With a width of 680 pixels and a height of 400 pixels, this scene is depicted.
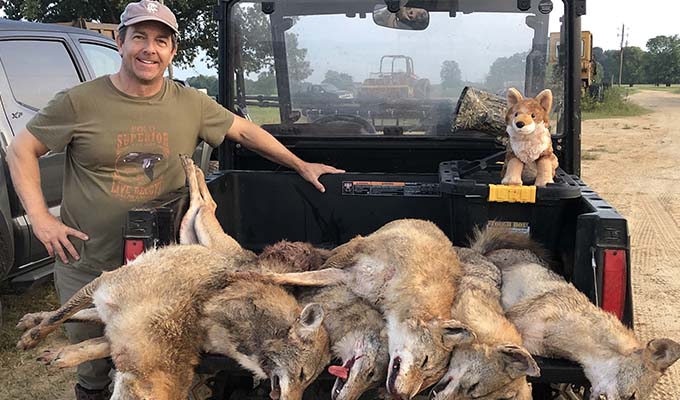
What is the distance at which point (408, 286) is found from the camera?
10.2 feet

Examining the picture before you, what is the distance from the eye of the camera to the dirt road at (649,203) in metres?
6.47

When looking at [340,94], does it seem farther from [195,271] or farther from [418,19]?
[195,271]

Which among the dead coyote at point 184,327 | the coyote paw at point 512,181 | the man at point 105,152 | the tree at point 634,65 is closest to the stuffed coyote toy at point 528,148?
the coyote paw at point 512,181

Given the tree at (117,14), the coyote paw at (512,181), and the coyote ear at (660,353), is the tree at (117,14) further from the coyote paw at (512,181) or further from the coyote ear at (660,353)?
the coyote ear at (660,353)

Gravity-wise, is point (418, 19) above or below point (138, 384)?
above

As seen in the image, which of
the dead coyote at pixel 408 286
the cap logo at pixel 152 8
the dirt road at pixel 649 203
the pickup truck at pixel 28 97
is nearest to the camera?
the dead coyote at pixel 408 286

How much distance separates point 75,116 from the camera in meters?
3.76

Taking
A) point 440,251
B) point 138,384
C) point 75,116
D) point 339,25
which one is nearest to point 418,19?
point 339,25

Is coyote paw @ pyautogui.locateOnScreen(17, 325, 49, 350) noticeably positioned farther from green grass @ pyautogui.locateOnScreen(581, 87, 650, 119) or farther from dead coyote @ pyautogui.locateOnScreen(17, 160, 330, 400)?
green grass @ pyautogui.locateOnScreen(581, 87, 650, 119)

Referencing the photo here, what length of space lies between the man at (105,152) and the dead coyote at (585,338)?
7.15 feet

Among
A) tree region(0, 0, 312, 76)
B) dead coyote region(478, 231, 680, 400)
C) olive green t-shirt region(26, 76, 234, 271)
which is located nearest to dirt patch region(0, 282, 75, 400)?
olive green t-shirt region(26, 76, 234, 271)

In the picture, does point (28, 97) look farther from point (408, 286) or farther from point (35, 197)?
point (408, 286)

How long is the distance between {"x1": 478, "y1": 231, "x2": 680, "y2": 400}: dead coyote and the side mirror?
93.0 inches

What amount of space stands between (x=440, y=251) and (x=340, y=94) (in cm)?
215
